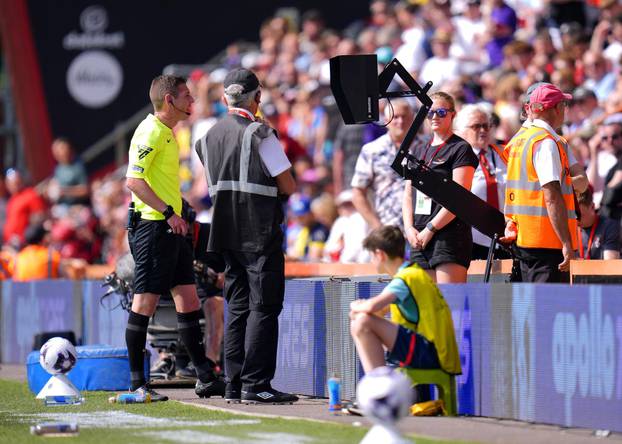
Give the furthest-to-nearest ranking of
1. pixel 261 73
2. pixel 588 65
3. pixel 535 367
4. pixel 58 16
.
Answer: pixel 58 16
pixel 261 73
pixel 588 65
pixel 535 367

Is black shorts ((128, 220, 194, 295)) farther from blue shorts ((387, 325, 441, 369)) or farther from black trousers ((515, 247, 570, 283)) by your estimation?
black trousers ((515, 247, 570, 283))

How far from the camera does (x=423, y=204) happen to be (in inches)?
399

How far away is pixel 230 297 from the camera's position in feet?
32.8

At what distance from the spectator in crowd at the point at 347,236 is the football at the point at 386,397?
7226 millimetres

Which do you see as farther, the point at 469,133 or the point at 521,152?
the point at 469,133

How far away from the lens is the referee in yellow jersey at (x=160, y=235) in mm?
10117

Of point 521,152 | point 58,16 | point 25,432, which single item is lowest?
point 25,432

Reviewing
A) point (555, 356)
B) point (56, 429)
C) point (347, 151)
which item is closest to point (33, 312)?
point (347, 151)

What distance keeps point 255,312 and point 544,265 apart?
2020 mm

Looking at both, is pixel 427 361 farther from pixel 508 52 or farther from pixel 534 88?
pixel 508 52

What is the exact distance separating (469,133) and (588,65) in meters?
4.44

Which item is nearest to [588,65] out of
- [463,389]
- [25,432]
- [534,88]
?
→ [534,88]

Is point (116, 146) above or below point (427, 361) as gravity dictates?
above

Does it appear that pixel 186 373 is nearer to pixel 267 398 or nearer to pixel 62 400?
pixel 62 400
